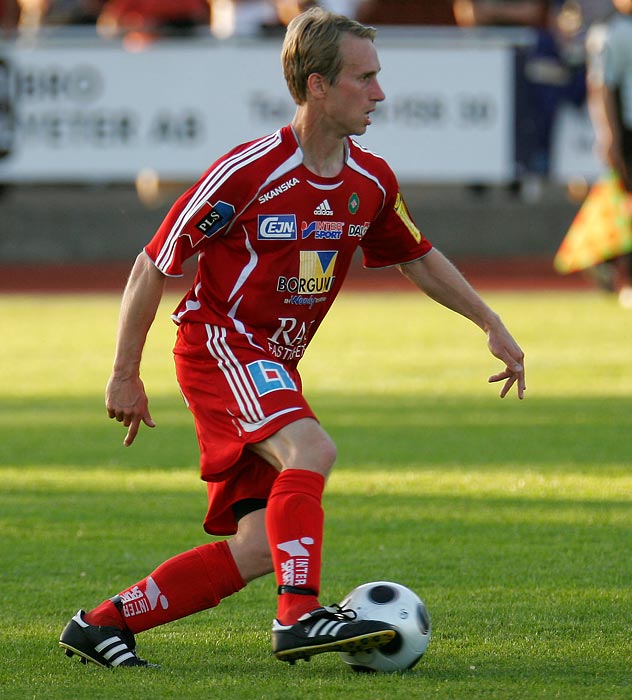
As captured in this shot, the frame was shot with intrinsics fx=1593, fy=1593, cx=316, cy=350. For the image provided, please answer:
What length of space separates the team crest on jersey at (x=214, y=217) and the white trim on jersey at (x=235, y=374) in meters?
0.29

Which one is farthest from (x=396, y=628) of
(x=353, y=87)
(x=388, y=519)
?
(x=388, y=519)

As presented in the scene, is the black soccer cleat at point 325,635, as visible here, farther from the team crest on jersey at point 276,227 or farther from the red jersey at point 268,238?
the team crest on jersey at point 276,227

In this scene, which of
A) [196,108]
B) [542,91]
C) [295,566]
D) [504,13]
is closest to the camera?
[295,566]

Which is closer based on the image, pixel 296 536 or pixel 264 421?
pixel 296 536

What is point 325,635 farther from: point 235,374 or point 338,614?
point 235,374

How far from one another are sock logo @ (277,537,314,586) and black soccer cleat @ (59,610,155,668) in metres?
0.55

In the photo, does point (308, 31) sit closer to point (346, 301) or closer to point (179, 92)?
point (346, 301)

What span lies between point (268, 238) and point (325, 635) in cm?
112

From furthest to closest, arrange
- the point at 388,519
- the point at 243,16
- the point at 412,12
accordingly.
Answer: the point at 412,12 < the point at 243,16 < the point at 388,519

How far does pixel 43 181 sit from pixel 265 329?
15.1m

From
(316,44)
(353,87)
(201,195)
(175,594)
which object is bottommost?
(175,594)

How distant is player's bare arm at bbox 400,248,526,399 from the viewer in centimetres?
479

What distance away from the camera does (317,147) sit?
177 inches

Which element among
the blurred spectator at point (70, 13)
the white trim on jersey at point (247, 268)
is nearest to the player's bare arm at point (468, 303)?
the white trim on jersey at point (247, 268)
